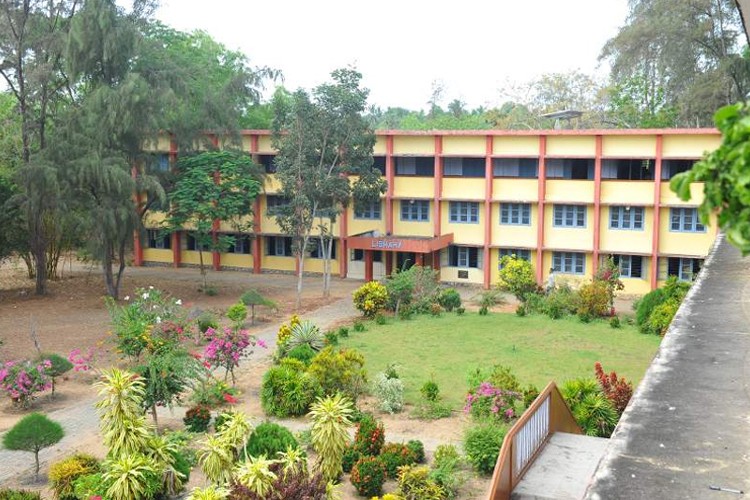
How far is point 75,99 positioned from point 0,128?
178 inches

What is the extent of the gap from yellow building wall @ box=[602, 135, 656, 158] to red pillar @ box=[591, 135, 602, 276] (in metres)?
0.23

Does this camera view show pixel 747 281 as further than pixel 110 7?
No

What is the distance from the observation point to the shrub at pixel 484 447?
45.8 ft

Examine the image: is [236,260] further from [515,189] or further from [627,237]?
[627,237]

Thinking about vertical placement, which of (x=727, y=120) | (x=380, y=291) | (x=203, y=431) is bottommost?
(x=203, y=431)

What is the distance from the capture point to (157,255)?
42.3 m

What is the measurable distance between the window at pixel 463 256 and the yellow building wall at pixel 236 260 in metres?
10.4

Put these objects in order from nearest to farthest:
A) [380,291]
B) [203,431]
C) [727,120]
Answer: [727,120] → [203,431] → [380,291]

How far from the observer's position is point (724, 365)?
10.9 m

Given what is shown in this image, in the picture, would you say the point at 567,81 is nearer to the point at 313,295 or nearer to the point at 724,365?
the point at 313,295

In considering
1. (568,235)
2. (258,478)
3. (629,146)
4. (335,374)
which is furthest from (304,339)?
(629,146)

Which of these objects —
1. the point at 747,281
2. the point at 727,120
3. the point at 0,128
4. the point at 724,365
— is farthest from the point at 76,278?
the point at 727,120

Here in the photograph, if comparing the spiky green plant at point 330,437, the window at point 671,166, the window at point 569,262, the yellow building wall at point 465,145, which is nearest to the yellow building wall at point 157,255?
the yellow building wall at point 465,145

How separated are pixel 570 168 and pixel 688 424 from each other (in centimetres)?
2597
